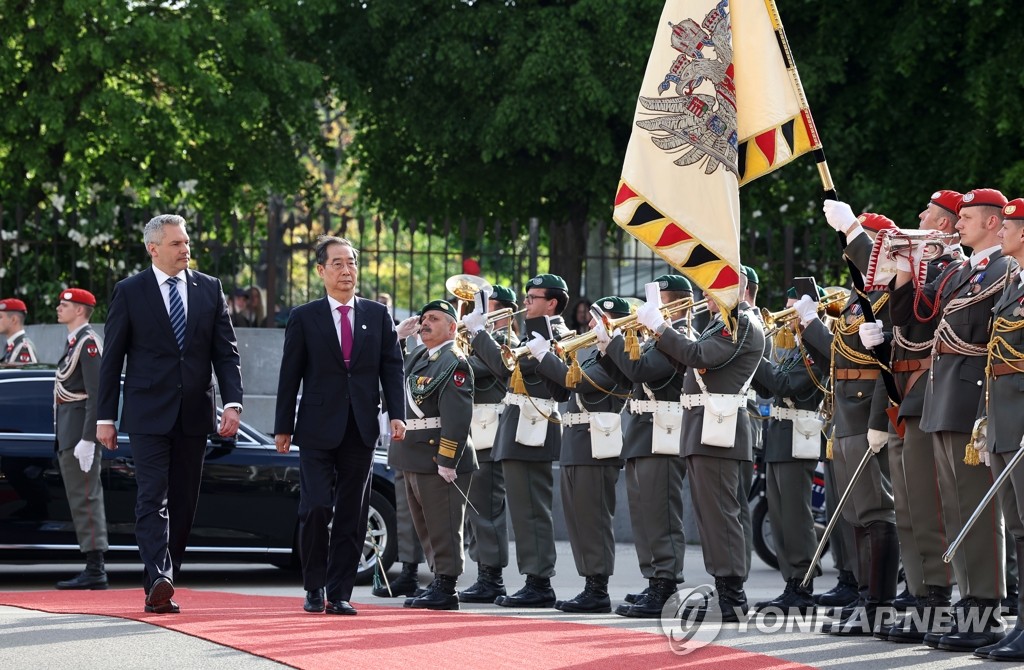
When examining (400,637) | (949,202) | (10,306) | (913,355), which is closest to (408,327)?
(400,637)

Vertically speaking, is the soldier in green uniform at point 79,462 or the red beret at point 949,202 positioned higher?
the red beret at point 949,202

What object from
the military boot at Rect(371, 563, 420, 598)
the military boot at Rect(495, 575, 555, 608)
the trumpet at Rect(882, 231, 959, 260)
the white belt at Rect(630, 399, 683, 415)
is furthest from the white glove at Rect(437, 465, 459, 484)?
the trumpet at Rect(882, 231, 959, 260)

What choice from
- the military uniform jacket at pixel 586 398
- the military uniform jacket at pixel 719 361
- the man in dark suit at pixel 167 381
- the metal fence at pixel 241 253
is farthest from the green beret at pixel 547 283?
the metal fence at pixel 241 253

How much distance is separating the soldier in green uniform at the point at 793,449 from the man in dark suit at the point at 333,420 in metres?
2.87

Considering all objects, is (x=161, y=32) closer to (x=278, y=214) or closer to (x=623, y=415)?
(x=278, y=214)

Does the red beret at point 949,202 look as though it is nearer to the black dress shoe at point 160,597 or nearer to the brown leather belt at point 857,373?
the brown leather belt at point 857,373

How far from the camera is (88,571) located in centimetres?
1069

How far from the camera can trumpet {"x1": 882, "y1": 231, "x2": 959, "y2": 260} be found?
8055 millimetres

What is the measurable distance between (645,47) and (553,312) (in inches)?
481

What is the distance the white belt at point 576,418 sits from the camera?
10.3 m

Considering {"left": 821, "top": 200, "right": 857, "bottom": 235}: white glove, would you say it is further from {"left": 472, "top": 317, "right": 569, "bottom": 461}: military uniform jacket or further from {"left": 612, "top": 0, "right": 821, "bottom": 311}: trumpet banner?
{"left": 472, "top": 317, "right": 569, "bottom": 461}: military uniform jacket

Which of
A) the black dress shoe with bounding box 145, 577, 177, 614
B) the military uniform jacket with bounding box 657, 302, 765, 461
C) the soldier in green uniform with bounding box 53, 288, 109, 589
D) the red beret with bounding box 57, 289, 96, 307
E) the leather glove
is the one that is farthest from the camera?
the red beret with bounding box 57, 289, 96, 307

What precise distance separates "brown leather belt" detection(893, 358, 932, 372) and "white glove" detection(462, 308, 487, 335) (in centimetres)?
307

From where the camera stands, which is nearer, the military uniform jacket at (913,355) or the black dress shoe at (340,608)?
the military uniform jacket at (913,355)
